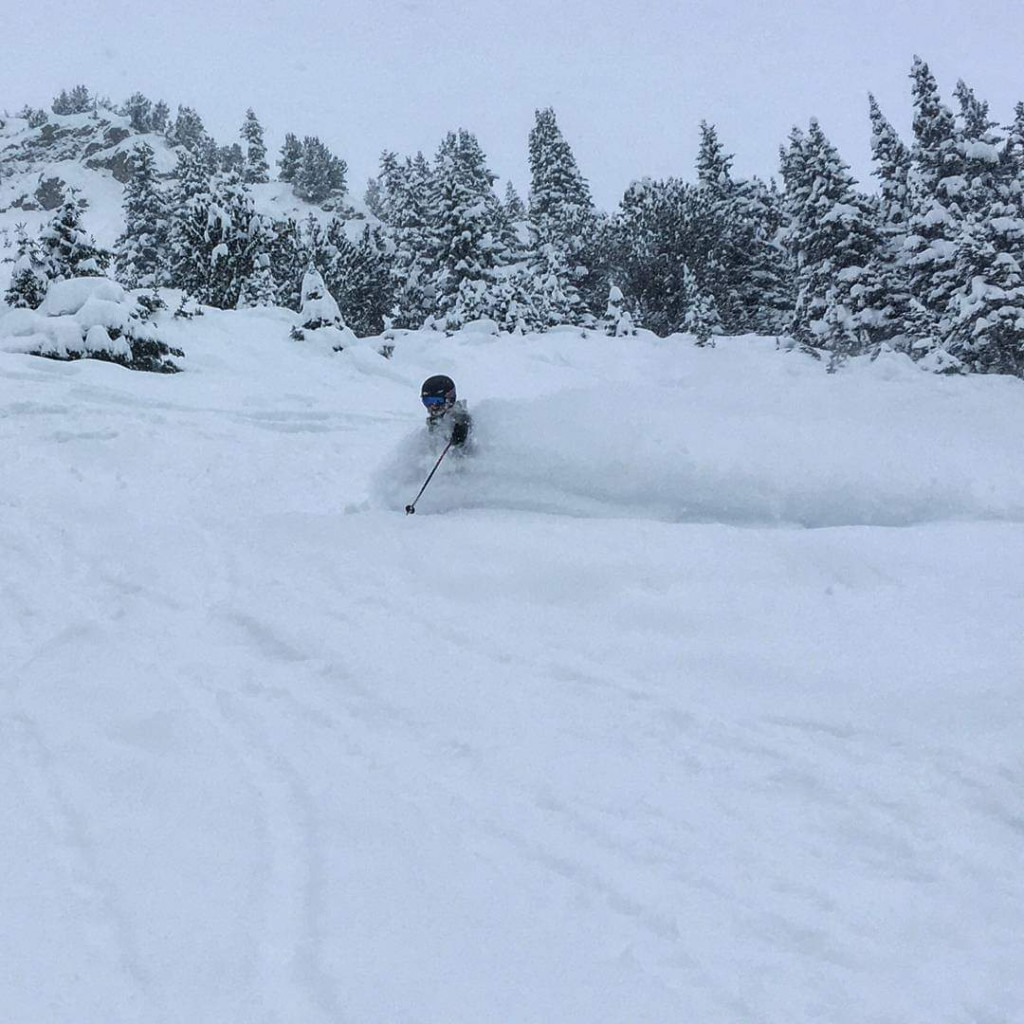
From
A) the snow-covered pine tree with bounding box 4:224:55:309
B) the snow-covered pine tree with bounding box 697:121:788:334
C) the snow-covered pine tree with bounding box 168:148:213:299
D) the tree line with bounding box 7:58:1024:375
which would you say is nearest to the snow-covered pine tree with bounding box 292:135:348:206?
the tree line with bounding box 7:58:1024:375

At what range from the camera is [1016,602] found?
4.33 m

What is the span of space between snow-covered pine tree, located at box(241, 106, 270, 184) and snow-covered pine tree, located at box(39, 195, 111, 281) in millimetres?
55376

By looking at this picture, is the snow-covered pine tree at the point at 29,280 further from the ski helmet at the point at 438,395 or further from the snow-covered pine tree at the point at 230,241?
the ski helmet at the point at 438,395

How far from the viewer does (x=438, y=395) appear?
6.77 m

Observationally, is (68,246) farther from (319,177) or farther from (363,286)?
(319,177)

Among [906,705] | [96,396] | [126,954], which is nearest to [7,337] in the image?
[96,396]

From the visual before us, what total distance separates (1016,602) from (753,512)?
1.95m

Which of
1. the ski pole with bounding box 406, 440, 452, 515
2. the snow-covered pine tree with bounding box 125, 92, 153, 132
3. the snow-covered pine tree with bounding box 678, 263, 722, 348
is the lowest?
the ski pole with bounding box 406, 440, 452, 515

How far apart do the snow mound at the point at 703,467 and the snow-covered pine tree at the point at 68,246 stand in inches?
536

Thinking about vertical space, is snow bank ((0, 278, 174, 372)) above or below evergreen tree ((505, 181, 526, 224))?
below

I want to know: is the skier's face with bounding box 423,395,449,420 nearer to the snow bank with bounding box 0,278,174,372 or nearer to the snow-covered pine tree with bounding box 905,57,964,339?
the snow bank with bounding box 0,278,174,372

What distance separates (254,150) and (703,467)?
244 feet

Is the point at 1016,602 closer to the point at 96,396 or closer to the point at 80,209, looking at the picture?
the point at 96,396

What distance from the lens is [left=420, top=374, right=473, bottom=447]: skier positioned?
677 centimetres
